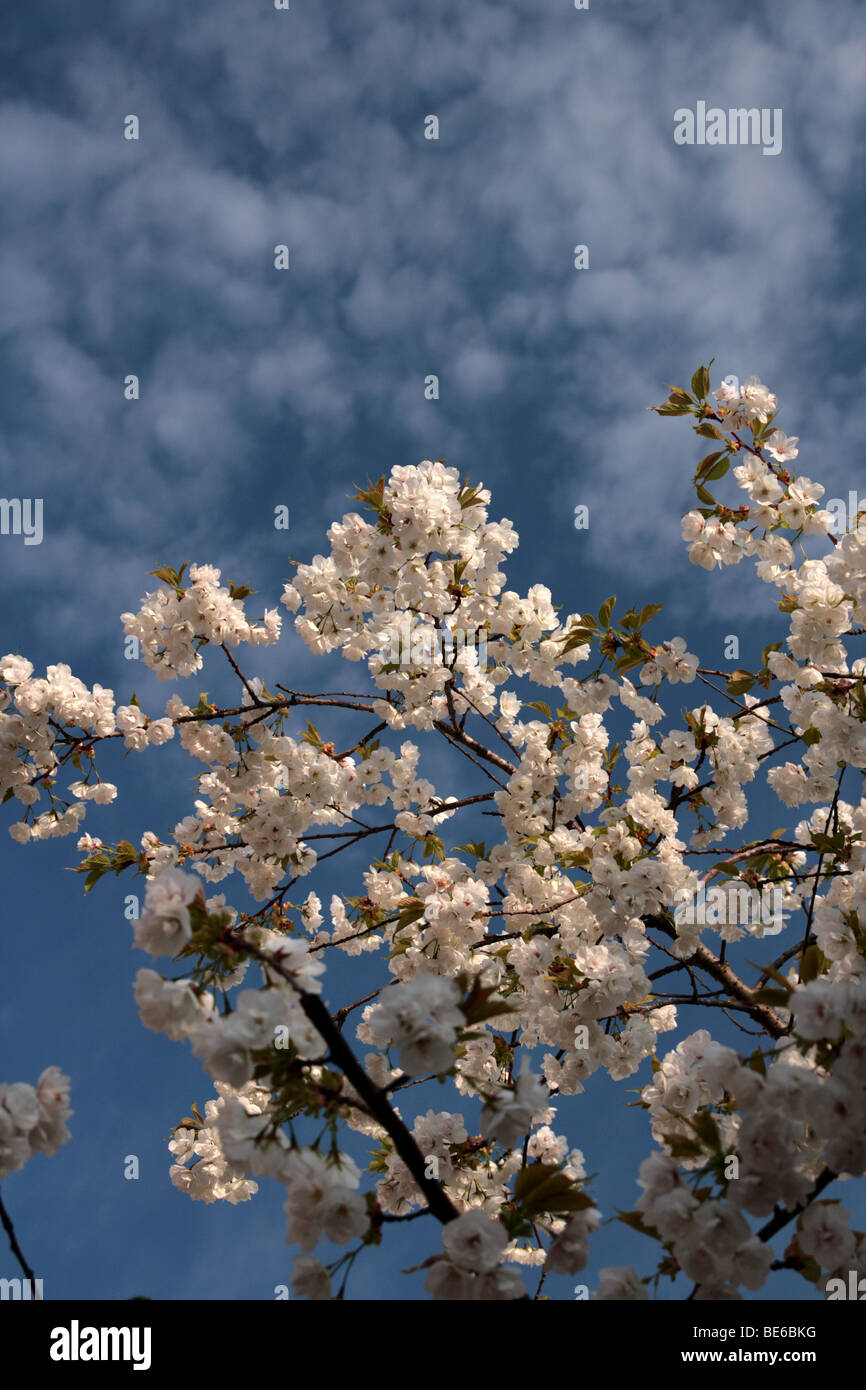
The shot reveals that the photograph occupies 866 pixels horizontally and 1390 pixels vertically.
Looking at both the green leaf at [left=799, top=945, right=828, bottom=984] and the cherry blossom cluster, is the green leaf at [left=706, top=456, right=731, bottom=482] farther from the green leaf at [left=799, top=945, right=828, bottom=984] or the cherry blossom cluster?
the cherry blossom cluster

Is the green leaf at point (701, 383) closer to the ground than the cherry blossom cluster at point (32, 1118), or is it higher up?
higher up

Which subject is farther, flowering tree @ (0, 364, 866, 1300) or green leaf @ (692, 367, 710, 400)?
green leaf @ (692, 367, 710, 400)

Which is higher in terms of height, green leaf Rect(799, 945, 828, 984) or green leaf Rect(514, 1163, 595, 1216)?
→ green leaf Rect(799, 945, 828, 984)

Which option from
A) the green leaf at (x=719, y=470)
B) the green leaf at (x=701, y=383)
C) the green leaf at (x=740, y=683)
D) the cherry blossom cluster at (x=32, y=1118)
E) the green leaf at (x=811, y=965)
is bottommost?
the cherry blossom cluster at (x=32, y=1118)

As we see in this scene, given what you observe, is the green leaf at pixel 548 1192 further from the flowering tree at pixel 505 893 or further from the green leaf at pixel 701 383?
the green leaf at pixel 701 383

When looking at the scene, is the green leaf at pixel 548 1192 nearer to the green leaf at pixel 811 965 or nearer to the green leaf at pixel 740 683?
the green leaf at pixel 811 965

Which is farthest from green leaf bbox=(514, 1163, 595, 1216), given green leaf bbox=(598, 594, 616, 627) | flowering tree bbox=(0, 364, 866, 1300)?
green leaf bbox=(598, 594, 616, 627)

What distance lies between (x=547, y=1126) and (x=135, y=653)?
3.74 metres

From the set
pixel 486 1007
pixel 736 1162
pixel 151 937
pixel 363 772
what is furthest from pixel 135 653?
pixel 736 1162

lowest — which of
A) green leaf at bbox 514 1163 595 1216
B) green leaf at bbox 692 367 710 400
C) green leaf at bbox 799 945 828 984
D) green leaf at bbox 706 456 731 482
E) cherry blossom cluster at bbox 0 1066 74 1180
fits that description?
green leaf at bbox 514 1163 595 1216

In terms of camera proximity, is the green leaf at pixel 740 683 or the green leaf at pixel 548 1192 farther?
the green leaf at pixel 740 683

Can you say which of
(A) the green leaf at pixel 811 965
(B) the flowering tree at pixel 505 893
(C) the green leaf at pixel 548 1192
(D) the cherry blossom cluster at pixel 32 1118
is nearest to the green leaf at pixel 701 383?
(B) the flowering tree at pixel 505 893

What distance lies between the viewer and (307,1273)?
1.66 meters
